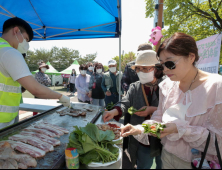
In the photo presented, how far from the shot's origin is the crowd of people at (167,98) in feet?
4.43

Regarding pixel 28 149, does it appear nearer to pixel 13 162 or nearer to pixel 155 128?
pixel 13 162

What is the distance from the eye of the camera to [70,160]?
Answer: 4.06 feet

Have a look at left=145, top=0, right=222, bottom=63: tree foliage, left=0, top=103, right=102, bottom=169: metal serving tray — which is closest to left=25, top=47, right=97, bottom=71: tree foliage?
left=145, top=0, right=222, bottom=63: tree foliage

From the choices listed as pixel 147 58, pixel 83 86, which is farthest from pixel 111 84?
pixel 147 58

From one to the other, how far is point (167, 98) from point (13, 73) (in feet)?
6.44

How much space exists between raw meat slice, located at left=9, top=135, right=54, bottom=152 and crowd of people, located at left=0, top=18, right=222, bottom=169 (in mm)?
Answer: 461

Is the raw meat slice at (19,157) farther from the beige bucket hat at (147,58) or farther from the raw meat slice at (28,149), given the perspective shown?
the beige bucket hat at (147,58)

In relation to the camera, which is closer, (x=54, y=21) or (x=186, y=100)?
(x=186, y=100)

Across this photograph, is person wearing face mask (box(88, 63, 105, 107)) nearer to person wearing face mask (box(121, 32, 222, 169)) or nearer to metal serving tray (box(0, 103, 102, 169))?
metal serving tray (box(0, 103, 102, 169))

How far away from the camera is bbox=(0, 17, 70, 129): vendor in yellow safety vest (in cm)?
181

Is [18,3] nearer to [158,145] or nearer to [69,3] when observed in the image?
[69,3]

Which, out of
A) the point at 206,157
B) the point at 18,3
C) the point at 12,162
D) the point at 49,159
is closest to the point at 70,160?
the point at 49,159

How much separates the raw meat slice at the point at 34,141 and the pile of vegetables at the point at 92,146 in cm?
36

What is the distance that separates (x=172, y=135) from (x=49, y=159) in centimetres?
130
